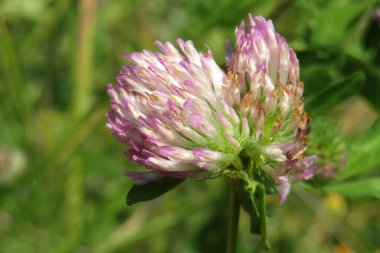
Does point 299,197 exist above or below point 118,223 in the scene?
below

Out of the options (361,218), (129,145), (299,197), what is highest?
(129,145)

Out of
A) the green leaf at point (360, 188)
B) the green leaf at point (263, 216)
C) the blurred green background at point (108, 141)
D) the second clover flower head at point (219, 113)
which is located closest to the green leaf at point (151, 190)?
the second clover flower head at point (219, 113)

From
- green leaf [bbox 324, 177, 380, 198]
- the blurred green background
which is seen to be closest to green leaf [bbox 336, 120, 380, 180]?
green leaf [bbox 324, 177, 380, 198]

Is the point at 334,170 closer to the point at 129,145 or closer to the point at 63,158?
the point at 129,145

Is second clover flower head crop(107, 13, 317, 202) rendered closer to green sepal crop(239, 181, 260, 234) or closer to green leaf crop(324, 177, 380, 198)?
green sepal crop(239, 181, 260, 234)

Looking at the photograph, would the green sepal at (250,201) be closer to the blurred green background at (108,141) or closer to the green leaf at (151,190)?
the green leaf at (151,190)

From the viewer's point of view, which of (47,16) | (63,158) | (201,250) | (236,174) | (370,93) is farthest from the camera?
(47,16)

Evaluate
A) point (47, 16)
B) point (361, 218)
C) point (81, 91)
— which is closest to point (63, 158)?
point (81, 91)
